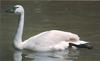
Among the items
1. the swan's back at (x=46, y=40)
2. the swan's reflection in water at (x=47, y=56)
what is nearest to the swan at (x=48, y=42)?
the swan's back at (x=46, y=40)

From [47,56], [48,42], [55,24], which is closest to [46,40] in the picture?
[48,42]

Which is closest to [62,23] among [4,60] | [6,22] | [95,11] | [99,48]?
[6,22]

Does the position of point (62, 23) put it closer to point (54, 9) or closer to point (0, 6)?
point (54, 9)

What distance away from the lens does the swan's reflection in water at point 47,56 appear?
10.3 metres

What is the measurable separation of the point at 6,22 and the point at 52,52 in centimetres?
454

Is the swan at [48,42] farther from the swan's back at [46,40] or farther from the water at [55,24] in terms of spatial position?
the water at [55,24]

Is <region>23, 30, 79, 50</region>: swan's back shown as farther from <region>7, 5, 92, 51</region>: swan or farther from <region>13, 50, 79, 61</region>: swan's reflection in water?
<region>13, 50, 79, 61</region>: swan's reflection in water

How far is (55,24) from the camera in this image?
1507 cm

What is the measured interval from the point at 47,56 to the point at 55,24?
4547 millimetres

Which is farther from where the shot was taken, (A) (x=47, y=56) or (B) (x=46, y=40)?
(B) (x=46, y=40)

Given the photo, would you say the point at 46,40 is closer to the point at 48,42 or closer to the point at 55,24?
the point at 48,42

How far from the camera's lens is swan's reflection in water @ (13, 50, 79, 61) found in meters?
10.3

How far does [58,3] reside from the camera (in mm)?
20875

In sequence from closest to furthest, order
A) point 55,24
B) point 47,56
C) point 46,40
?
point 47,56
point 46,40
point 55,24
